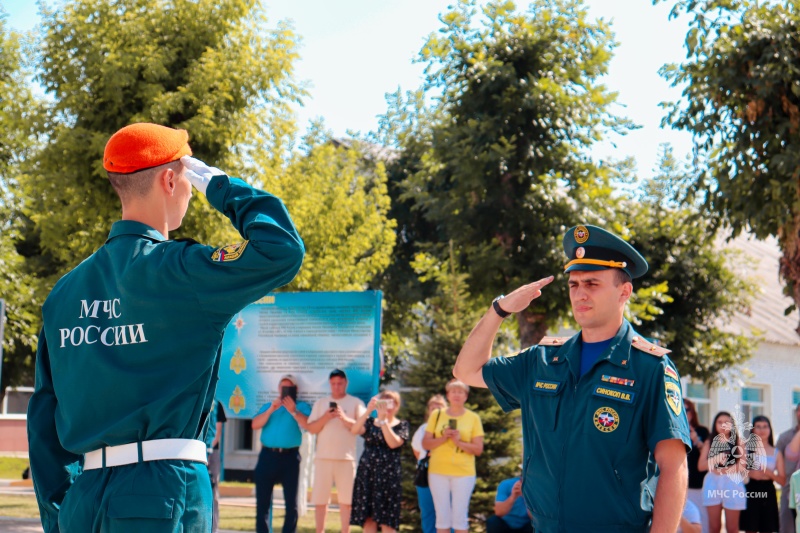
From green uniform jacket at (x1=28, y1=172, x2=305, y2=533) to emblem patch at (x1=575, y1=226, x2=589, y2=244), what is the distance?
1.68 meters

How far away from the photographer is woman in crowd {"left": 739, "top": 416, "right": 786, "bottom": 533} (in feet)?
39.4

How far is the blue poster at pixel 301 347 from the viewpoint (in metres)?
11.8

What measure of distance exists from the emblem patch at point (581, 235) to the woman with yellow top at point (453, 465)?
7.81m

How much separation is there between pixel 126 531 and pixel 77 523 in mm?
225

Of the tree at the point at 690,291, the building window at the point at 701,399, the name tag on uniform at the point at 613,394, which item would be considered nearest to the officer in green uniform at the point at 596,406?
the name tag on uniform at the point at 613,394

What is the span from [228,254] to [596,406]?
1.74 m

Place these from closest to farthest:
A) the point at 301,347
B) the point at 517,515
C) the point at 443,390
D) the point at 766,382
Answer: the point at 517,515
the point at 301,347
the point at 443,390
the point at 766,382

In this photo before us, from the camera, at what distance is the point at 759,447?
12289mm

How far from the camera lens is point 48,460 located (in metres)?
3.29

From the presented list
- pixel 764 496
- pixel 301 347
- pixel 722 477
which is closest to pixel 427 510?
pixel 301 347

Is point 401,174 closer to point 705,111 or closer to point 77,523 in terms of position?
point 705,111

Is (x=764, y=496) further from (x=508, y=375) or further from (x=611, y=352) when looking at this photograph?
(x=611, y=352)

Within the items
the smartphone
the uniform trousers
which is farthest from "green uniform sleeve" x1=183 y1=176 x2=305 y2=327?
the smartphone

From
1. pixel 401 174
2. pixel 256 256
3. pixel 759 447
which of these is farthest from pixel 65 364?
pixel 401 174
